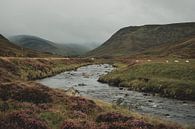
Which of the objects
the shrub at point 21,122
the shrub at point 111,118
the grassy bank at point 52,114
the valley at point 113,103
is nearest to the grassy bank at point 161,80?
the valley at point 113,103

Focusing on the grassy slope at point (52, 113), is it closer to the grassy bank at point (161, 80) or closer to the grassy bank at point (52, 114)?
the grassy bank at point (52, 114)

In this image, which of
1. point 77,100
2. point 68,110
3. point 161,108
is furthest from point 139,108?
point 68,110

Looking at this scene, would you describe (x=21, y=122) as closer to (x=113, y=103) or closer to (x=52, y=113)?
(x=52, y=113)

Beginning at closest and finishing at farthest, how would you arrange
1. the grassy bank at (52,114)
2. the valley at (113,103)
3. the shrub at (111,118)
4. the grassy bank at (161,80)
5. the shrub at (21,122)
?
the shrub at (21,122) < the grassy bank at (52,114) < the valley at (113,103) < the shrub at (111,118) < the grassy bank at (161,80)

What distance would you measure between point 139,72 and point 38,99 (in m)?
38.8

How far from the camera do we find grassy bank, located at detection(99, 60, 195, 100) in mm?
44312

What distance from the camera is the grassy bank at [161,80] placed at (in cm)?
4431

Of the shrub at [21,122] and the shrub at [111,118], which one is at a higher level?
the shrub at [21,122]

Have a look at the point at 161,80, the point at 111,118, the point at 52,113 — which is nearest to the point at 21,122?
the point at 52,113

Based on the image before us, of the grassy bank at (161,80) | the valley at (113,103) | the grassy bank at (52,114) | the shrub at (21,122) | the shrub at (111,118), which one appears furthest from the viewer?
the grassy bank at (161,80)

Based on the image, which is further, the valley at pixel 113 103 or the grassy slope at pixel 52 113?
the valley at pixel 113 103

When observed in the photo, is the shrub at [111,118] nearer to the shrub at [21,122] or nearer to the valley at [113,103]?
the valley at [113,103]

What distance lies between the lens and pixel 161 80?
50562mm

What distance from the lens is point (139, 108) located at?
1389 inches
